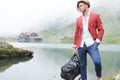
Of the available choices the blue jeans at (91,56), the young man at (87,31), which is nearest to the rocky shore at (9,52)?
the blue jeans at (91,56)

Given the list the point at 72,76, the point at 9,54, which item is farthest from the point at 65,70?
the point at 9,54

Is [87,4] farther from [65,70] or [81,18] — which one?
[65,70]

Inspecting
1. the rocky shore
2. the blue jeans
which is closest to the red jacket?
the blue jeans

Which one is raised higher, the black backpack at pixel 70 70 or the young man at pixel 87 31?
the young man at pixel 87 31

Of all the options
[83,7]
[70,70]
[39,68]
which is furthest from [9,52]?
[83,7]

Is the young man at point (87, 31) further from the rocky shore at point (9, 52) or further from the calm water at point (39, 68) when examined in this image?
the rocky shore at point (9, 52)

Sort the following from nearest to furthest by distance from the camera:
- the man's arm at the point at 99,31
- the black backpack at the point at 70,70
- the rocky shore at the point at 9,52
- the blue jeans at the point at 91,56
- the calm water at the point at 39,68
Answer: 1. the blue jeans at the point at 91,56
2. the man's arm at the point at 99,31
3. the black backpack at the point at 70,70
4. the calm water at the point at 39,68
5. the rocky shore at the point at 9,52

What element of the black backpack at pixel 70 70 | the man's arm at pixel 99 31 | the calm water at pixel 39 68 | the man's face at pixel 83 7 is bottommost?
the calm water at pixel 39 68

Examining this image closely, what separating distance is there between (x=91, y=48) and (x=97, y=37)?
17.1 inches

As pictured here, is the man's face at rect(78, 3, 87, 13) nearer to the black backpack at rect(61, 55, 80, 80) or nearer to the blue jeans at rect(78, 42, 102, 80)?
the blue jeans at rect(78, 42, 102, 80)

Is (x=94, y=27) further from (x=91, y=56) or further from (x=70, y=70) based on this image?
(x=70, y=70)

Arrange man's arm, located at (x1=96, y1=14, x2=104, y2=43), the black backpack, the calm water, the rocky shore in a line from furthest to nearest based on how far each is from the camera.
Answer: the rocky shore → the calm water → the black backpack → man's arm, located at (x1=96, y1=14, x2=104, y2=43)

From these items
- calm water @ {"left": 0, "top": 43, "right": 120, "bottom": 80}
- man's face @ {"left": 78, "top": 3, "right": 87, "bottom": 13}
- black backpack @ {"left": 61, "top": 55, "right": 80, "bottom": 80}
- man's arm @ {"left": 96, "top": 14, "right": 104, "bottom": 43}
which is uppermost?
man's face @ {"left": 78, "top": 3, "right": 87, "bottom": 13}

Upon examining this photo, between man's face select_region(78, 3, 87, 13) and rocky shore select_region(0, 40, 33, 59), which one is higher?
man's face select_region(78, 3, 87, 13)
